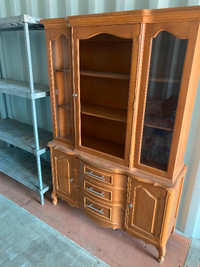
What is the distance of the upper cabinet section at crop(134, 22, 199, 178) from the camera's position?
1171 millimetres

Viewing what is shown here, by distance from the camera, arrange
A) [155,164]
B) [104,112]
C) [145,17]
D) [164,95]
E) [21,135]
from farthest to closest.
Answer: [21,135] < [104,112] < [155,164] < [164,95] < [145,17]

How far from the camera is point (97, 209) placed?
5.95ft

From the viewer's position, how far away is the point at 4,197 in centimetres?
236

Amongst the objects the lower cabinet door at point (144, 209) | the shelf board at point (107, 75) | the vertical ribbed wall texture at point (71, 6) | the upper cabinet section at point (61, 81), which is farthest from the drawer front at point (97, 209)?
the vertical ribbed wall texture at point (71, 6)

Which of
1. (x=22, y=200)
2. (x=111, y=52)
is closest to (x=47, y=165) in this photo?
(x=22, y=200)

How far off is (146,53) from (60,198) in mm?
1740

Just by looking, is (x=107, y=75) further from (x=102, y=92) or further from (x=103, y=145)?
(x=103, y=145)

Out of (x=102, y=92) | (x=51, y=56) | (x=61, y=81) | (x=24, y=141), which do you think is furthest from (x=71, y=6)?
(x=24, y=141)

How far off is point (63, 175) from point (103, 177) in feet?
1.75

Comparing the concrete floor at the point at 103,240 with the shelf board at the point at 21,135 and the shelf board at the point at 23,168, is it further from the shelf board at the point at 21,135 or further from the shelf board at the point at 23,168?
the shelf board at the point at 21,135

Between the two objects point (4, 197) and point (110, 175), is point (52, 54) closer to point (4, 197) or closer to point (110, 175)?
point (110, 175)

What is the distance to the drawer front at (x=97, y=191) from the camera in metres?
1.70

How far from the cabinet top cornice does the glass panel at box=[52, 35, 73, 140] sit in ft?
1.03

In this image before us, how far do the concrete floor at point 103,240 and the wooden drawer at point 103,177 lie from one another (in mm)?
572
